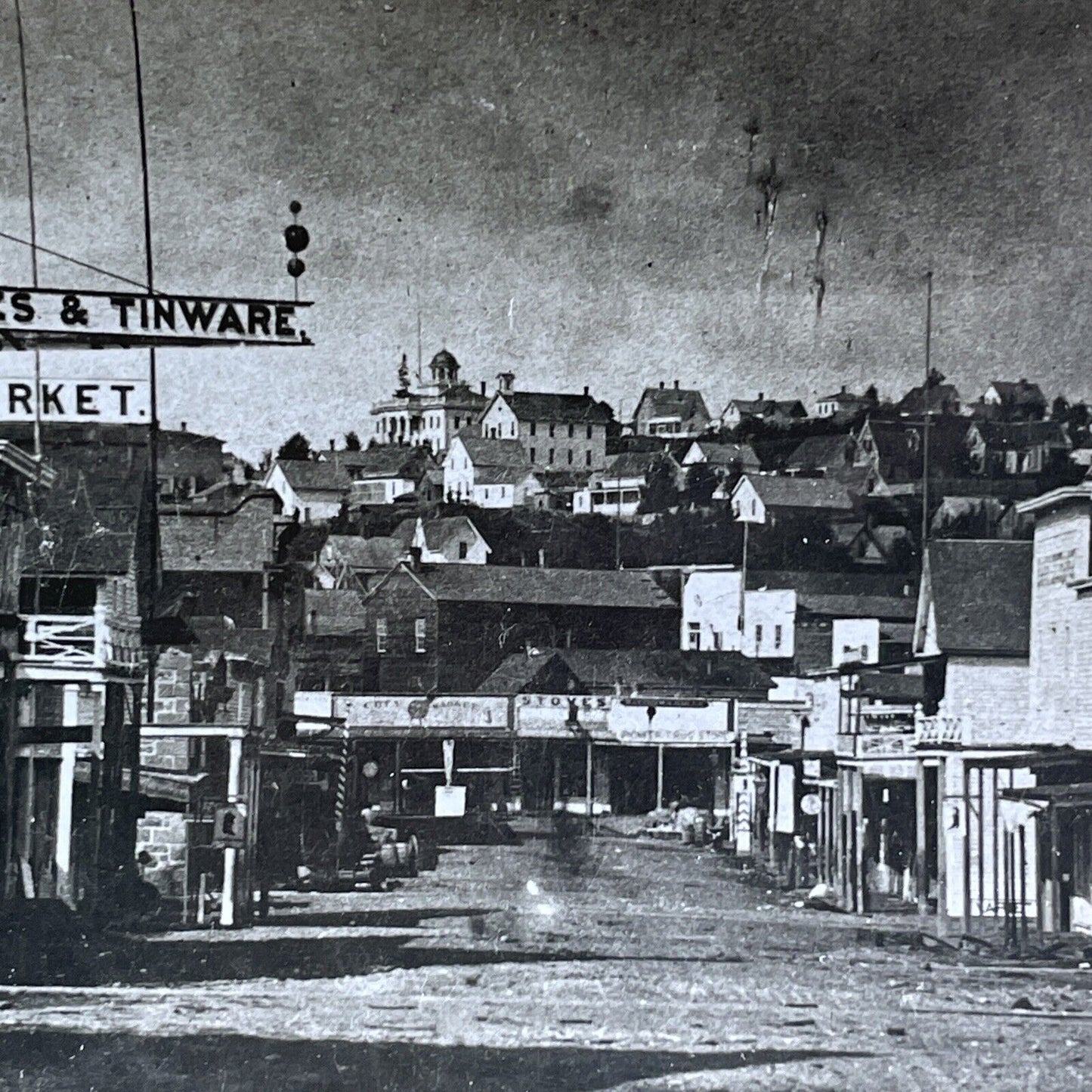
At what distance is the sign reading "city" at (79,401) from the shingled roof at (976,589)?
82.7 inches

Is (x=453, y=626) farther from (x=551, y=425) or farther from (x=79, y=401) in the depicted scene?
(x=79, y=401)

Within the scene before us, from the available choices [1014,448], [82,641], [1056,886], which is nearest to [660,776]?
[1056,886]

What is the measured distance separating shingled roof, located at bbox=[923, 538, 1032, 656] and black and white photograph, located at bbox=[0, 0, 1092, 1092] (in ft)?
0.04

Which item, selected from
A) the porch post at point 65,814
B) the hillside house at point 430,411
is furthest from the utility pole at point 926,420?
the porch post at point 65,814

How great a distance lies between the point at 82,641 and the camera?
4.36m

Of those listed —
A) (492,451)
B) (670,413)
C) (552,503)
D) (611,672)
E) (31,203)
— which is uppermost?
(31,203)

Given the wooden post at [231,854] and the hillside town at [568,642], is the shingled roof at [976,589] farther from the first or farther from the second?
the wooden post at [231,854]

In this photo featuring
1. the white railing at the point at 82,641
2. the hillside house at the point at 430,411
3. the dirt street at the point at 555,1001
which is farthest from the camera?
the hillside house at the point at 430,411

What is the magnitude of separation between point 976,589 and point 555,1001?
59.9 inches

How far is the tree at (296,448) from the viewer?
446cm

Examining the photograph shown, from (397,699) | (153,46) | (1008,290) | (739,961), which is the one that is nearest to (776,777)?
(739,961)

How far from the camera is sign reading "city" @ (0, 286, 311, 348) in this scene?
14.4 ft

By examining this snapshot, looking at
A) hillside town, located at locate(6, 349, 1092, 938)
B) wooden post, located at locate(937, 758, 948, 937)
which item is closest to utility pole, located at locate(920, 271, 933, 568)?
hillside town, located at locate(6, 349, 1092, 938)

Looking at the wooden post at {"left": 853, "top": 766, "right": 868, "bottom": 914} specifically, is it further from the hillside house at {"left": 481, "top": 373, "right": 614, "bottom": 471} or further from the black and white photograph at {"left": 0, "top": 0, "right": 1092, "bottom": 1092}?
the hillside house at {"left": 481, "top": 373, "right": 614, "bottom": 471}
